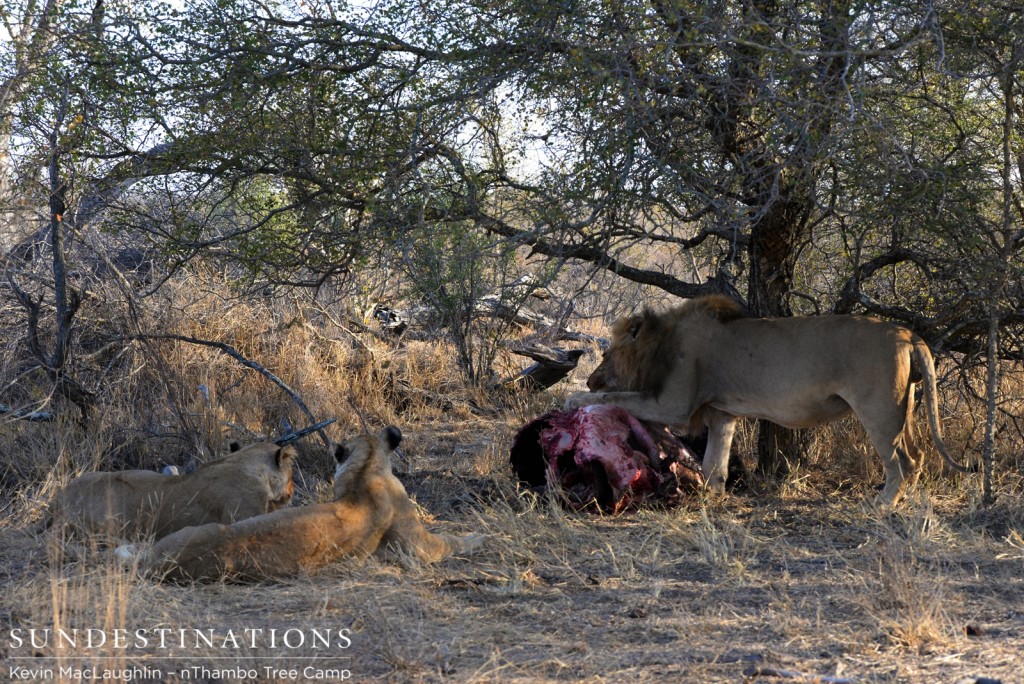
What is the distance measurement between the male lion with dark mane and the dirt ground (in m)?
0.58

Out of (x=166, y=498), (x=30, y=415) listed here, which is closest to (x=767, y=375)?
(x=166, y=498)

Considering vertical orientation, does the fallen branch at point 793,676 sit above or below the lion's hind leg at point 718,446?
below

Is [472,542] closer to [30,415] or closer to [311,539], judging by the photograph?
[311,539]

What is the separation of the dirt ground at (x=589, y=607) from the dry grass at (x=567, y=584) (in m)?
0.02

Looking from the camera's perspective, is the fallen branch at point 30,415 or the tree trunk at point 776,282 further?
the fallen branch at point 30,415

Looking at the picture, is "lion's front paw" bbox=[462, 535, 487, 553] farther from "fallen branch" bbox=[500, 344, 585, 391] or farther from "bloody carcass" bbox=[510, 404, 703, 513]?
"fallen branch" bbox=[500, 344, 585, 391]

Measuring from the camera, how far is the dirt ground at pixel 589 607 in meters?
4.22

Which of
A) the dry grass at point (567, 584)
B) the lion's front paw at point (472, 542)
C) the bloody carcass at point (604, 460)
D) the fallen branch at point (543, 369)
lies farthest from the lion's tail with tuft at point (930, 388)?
the fallen branch at point (543, 369)

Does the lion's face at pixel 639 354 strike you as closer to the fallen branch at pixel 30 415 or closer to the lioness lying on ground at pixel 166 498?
the lioness lying on ground at pixel 166 498

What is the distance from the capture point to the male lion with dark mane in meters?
6.80

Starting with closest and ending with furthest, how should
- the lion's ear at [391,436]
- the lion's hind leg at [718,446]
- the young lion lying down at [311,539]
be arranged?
the young lion lying down at [311,539] → the lion's ear at [391,436] → the lion's hind leg at [718,446]

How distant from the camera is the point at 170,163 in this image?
7387 millimetres

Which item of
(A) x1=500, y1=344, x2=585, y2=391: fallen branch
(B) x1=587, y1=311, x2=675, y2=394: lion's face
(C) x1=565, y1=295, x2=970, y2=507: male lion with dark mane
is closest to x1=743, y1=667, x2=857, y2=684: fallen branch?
(C) x1=565, y1=295, x2=970, y2=507: male lion with dark mane

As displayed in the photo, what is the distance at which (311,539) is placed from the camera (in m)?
5.48
